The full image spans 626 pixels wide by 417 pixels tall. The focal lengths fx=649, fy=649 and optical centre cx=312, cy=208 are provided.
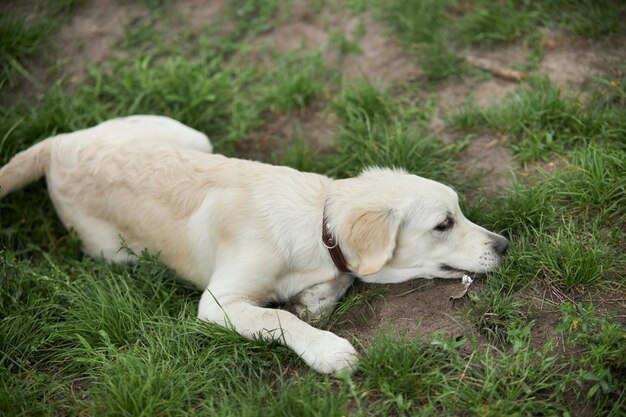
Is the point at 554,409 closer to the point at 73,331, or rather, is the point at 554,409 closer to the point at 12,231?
the point at 73,331

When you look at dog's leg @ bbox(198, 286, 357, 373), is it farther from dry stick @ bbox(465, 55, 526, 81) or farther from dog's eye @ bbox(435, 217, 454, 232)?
dry stick @ bbox(465, 55, 526, 81)

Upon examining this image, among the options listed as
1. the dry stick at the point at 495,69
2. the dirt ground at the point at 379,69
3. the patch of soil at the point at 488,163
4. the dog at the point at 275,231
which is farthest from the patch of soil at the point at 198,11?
the patch of soil at the point at 488,163

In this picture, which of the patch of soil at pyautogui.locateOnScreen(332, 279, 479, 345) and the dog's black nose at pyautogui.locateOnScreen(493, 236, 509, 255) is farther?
the dog's black nose at pyautogui.locateOnScreen(493, 236, 509, 255)

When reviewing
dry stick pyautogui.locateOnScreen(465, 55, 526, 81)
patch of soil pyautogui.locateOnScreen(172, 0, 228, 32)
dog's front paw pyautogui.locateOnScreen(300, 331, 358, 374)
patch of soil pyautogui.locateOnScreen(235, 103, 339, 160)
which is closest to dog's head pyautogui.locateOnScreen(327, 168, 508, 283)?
dog's front paw pyautogui.locateOnScreen(300, 331, 358, 374)

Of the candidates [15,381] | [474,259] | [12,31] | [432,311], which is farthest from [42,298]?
[12,31]

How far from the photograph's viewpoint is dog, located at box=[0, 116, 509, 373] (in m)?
3.84

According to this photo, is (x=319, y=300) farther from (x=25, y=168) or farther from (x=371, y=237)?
(x=25, y=168)

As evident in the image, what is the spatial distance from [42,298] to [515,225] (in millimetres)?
3208

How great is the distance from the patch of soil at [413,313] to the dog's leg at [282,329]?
0.26 metres

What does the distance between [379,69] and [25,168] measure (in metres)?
3.24

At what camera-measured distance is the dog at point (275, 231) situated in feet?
12.6

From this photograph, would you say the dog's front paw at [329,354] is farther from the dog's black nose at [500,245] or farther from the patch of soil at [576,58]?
the patch of soil at [576,58]

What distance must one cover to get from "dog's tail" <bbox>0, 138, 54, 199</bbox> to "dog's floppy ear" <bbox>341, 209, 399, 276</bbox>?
2.52 m

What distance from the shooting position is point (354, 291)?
4180 millimetres
